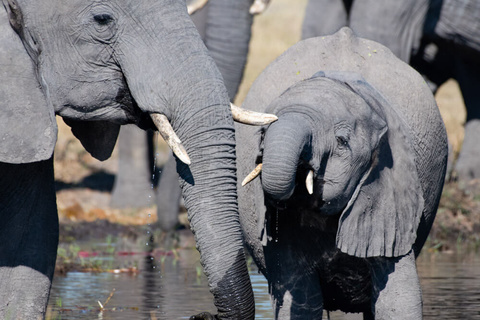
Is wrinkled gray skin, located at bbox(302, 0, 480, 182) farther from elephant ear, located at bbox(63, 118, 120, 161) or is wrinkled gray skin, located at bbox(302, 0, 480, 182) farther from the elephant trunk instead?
the elephant trunk

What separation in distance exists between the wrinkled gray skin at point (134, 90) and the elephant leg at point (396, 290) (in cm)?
109

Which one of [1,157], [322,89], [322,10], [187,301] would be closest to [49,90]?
[1,157]

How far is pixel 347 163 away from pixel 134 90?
1044mm

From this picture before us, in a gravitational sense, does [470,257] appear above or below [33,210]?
below

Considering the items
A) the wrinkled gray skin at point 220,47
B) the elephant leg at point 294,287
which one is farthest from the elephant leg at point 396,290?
the wrinkled gray skin at point 220,47

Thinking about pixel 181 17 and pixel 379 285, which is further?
pixel 379 285

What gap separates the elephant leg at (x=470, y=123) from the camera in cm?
1002

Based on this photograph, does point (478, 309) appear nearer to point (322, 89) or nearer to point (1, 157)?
point (322, 89)

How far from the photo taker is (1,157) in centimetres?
422

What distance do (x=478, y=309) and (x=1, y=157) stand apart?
9.65 feet

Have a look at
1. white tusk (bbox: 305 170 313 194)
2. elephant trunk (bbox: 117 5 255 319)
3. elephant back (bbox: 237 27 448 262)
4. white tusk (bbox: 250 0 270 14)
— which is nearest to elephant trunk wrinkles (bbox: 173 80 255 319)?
elephant trunk (bbox: 117 5 255 319)

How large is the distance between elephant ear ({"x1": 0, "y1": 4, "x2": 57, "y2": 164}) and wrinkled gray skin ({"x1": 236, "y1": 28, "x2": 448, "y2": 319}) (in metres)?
0.86

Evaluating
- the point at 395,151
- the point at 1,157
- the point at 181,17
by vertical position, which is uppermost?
the point at 181,17

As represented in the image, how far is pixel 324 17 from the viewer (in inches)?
403
